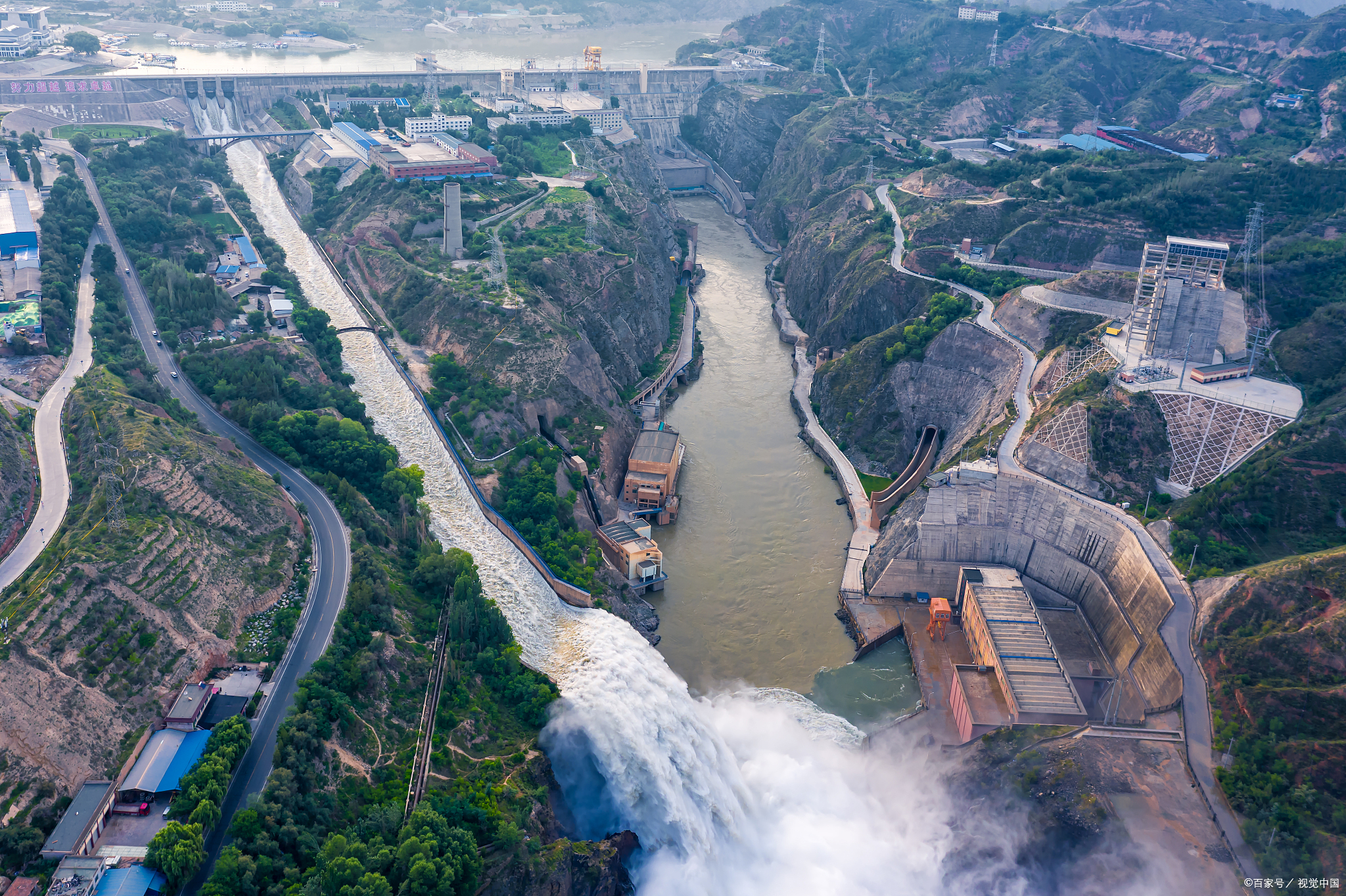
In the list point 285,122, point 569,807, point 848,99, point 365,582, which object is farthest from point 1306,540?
point 285,122

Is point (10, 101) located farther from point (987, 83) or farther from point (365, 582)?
point (987, 83)

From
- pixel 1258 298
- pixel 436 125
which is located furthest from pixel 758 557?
pixel 436 125

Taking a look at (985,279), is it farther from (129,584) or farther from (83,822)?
(83,822)

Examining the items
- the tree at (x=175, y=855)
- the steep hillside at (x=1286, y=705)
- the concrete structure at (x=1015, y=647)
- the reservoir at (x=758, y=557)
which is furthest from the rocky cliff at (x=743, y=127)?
the tree at (x=175, y=855)

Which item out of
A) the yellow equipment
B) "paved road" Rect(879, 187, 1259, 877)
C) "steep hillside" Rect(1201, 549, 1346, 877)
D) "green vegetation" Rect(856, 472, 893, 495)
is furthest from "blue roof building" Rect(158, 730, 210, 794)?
"green vegetation" Rect(856, 472, 893, 495)

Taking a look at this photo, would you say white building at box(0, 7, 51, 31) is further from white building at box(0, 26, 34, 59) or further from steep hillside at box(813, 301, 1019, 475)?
steep hillside at box(813, 301, 1019, 475)
